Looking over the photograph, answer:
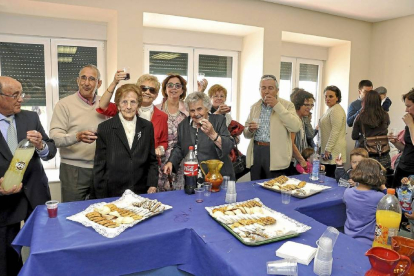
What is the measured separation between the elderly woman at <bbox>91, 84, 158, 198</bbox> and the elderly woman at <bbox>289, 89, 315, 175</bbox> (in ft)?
5.82

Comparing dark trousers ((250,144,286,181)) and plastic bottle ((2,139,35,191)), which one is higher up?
plastic bottle ((2,139,35,191))

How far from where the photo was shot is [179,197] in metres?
2.01

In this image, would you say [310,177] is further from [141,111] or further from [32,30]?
[32,30]

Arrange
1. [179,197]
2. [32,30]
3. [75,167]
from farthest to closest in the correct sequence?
[32,30] < [75,167] < [179,197]

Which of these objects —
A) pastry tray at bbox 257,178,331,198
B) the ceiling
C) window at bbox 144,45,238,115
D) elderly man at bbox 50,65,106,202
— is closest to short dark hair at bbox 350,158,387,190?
pastry tray at bbox 257,178,331,198

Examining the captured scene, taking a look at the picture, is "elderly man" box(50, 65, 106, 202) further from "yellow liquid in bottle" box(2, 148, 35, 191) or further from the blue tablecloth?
the blue tablecloth

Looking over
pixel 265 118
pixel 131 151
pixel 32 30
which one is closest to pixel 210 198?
pixel 131 151

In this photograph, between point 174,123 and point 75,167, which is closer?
point 75,167

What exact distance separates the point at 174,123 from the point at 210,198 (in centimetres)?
100

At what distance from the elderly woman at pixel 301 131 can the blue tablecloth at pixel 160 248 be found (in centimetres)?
162

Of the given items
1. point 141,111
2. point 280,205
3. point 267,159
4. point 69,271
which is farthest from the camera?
point 267,159

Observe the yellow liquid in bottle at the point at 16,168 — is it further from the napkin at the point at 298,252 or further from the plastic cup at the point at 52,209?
the napkin at the point at 298,252

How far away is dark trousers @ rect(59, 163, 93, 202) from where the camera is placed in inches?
97.1

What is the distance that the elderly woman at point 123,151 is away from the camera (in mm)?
2043
